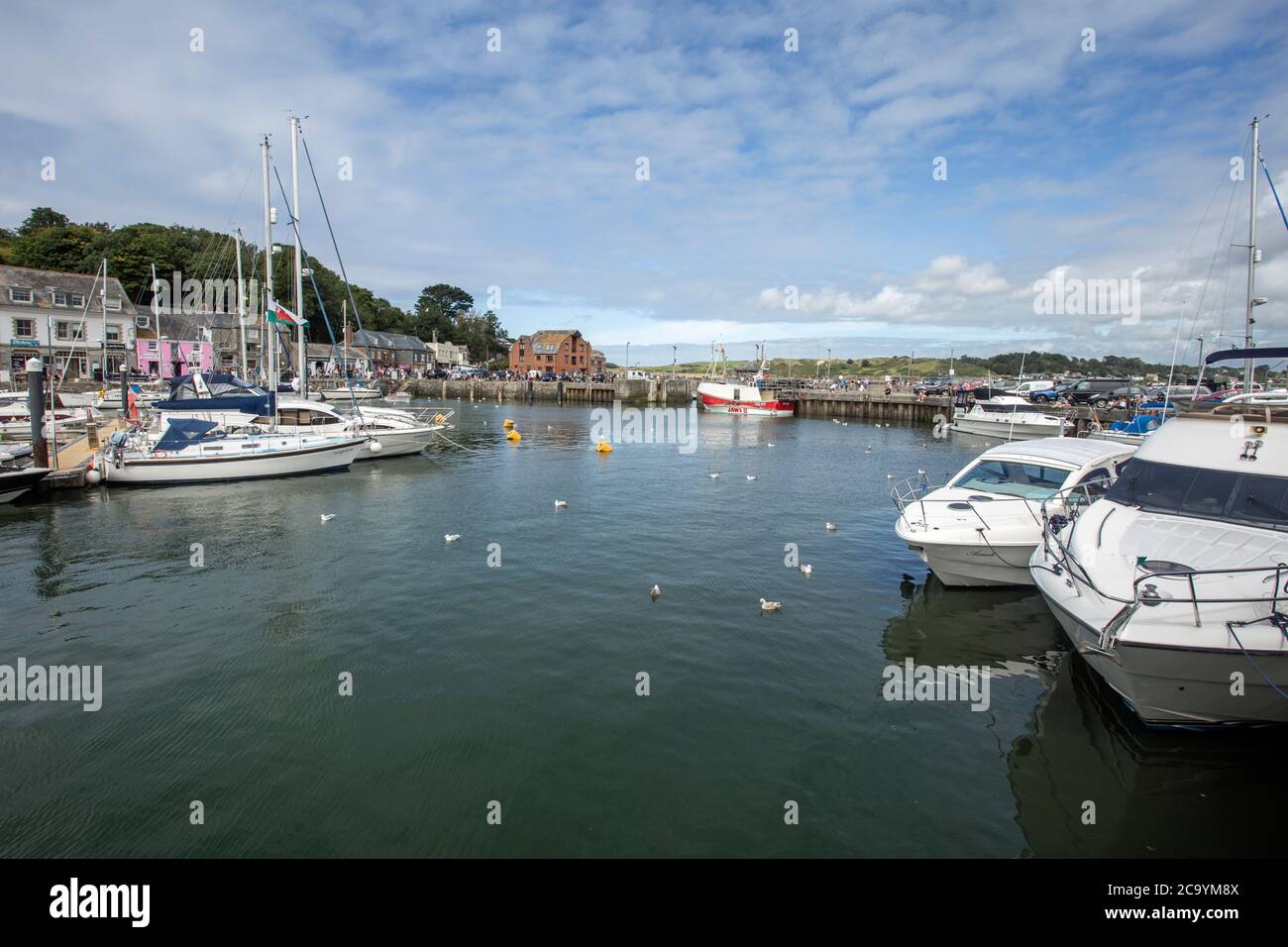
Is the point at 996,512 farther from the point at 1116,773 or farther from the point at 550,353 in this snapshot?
the point at 550,353

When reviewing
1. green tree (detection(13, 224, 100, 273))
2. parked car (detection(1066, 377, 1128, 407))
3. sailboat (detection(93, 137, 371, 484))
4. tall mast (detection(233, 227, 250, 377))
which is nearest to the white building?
tall mast (detection(233, 227, 250, 377))

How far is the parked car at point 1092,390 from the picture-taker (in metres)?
60.1

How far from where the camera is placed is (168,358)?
6238cm

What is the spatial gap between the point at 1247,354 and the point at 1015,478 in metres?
5.16

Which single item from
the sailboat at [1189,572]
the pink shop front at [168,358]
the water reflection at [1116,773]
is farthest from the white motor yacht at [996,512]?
the pink shop front at [168,358]

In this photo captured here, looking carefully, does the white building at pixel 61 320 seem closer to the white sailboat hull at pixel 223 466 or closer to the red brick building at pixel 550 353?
the white sailboat hull at pixel 223 466

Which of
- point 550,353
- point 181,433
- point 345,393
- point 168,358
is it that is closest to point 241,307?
point 181,433

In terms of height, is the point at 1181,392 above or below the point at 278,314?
below

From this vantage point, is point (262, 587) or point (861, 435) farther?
point (861, 435)

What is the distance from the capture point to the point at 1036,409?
5344cm
